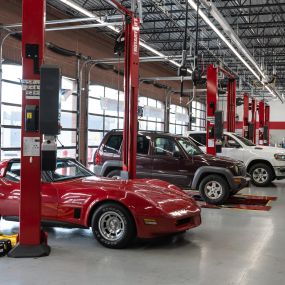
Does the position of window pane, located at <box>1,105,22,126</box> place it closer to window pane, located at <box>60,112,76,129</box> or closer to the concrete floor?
window pane, located at <box>60,112,76,129</box>

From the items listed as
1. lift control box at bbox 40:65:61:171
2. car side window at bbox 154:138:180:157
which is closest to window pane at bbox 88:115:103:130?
car side window at bbox 154:138:180:157

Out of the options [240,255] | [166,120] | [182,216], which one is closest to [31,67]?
[182,216]

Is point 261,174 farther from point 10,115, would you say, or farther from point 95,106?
point 10,115

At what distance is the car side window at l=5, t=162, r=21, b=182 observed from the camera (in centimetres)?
669

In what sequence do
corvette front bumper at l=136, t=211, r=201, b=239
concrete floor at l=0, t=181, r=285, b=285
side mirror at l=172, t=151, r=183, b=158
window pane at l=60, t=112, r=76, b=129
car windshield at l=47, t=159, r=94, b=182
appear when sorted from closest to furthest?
concrete floor at l=0, t=181, r=285, b=285, corvette front bumper at l=136, t=211, r=201, b=239, car windshield at l=47, t=159, r=94, b=182, side mirror at l=172, t=151, r=183, b=158, window pane at l=60, t=112, r=76, b=129

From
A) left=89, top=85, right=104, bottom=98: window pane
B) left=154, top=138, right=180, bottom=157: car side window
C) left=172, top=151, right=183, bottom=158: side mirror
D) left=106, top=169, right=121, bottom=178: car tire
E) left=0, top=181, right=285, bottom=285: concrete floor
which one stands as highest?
left=89, top=85, right=104, bottom=98: window pane

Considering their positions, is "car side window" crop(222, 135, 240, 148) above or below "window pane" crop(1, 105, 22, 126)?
below

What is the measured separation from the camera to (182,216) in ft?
19.6

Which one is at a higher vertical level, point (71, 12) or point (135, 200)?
point (71, 12)

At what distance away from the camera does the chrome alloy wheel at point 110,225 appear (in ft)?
19.3

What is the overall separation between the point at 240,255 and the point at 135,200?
1541mm

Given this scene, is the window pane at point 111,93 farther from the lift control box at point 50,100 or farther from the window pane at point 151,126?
the lift control box at point 50,100

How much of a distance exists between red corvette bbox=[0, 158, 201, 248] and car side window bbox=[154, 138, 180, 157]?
347cm

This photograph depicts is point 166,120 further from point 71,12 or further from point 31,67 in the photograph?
point 31,67
